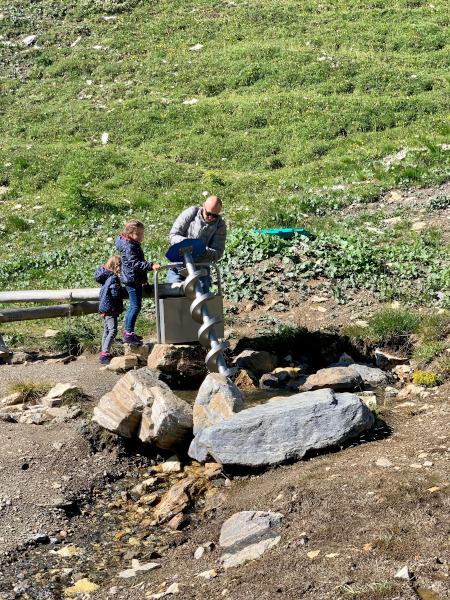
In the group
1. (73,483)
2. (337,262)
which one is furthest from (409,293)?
(73,483)

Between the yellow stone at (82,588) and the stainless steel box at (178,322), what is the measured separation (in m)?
3.67

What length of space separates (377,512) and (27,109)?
1742cm

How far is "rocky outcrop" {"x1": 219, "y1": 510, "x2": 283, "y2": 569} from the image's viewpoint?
14.4 feet

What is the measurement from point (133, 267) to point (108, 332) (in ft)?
2.58

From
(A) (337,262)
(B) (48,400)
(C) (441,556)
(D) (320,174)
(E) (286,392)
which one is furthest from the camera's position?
(D) (320,174)

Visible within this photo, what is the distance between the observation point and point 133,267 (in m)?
8.39

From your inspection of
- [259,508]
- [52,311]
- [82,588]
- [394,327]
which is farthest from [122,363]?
[82,588]

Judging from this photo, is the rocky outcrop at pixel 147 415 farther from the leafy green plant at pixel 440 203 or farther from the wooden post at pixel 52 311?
the leafy green plant at pixel 440 203

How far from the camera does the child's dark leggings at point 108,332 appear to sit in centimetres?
849

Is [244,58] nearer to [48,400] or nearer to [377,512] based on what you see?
[48,400]

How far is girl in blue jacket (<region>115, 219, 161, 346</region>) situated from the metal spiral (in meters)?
0.69

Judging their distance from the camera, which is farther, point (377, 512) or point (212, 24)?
point (212, 24)

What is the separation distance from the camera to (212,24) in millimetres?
22156

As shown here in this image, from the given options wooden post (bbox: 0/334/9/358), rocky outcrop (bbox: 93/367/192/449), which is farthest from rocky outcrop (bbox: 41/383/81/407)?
wooden post (bbox: 0/334/9/358)
